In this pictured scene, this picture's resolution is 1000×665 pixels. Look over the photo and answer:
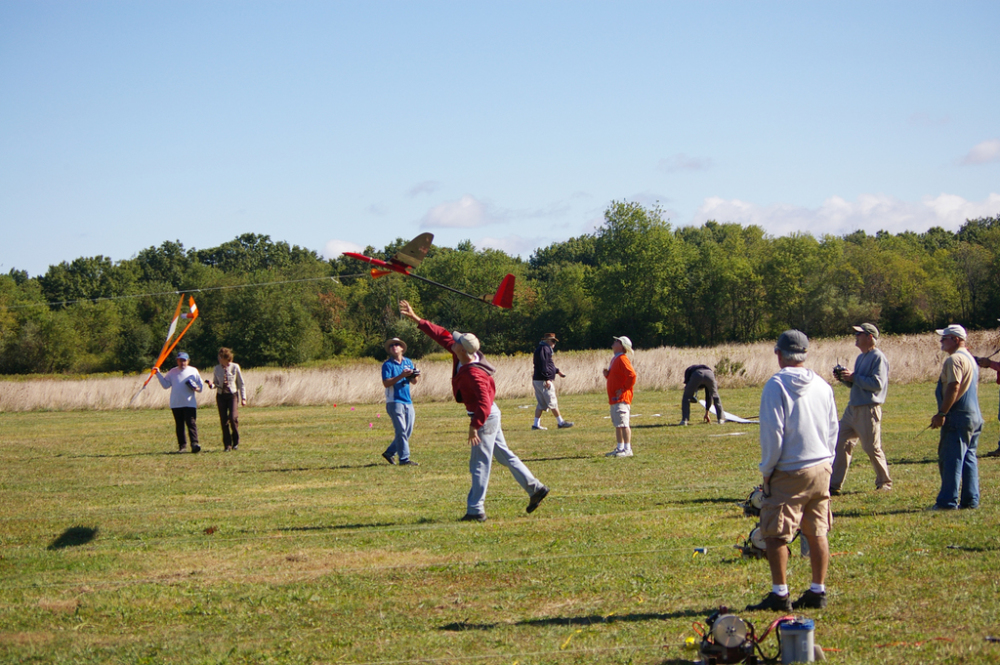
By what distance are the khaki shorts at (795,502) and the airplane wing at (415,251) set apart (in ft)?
25.0

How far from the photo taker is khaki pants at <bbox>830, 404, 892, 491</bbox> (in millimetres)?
9250

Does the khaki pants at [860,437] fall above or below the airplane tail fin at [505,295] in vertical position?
below

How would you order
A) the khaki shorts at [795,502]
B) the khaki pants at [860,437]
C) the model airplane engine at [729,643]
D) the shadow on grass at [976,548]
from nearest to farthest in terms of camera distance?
the model airplane engine at [729,643] < the khaki shorts at [795,502] < the shadow on grass at [976,548] < the khaki pants at [860,437]

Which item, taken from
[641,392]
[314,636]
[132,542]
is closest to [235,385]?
[132,542]

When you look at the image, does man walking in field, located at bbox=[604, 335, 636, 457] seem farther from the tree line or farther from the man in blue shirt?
the tree line

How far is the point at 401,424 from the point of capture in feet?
44.3

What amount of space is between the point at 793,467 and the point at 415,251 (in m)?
7.89

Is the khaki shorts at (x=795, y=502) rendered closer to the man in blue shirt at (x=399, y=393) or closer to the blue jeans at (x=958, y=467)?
the blue jeans at (x=958, y=467)

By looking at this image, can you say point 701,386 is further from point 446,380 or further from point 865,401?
point 446,380

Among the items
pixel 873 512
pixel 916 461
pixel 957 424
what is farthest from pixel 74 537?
pixel 916 461

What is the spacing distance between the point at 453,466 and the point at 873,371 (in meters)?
6.63

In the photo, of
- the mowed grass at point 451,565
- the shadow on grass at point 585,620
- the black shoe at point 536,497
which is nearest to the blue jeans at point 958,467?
the mowed grass at point 451,565

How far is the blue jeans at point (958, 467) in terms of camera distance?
8.49 metres

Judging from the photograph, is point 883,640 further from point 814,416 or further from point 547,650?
point 547,650
